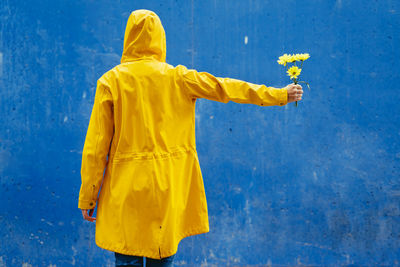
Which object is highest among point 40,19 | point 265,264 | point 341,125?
point 40,19

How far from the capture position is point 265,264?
3.41m

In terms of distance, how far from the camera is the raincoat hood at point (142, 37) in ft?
7.17

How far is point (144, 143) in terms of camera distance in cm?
210

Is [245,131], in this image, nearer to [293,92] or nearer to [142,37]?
[293,92]

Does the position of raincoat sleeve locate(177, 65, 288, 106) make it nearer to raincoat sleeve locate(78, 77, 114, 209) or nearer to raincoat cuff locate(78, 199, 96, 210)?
raincoat sleeve locate(78, 77, 114, 209)

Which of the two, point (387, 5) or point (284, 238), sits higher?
point (387, 5)

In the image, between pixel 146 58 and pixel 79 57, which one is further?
pixel 79 57

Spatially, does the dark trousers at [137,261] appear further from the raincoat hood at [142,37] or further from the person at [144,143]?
the raincoat hood at [142,37]

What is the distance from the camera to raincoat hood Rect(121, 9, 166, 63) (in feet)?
7.17

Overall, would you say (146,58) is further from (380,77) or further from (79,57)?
(380,77)

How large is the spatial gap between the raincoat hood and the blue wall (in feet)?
4.00

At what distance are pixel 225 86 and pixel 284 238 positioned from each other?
1936 mm

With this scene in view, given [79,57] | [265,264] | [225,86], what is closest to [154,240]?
[225,86]

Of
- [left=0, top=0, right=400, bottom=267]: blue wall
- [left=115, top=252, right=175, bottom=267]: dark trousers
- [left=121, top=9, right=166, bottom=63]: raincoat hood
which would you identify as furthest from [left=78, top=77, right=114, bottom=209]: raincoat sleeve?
[left=0, top=0, right=400, bottom=267]: blue wall
